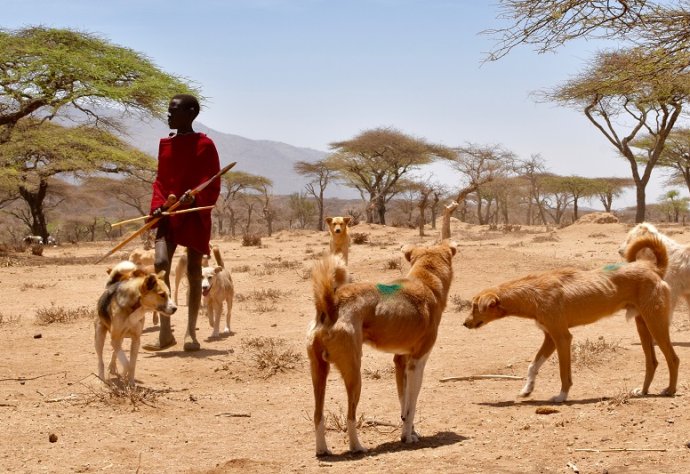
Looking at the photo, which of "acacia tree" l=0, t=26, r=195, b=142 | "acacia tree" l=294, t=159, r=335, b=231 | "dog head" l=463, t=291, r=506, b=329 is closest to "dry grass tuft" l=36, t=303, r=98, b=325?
"dog head" l=463, t=291, r=506, b=329

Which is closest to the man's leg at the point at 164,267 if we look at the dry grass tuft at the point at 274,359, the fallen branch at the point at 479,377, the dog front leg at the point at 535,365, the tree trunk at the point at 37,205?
the dry grass tuft at the point at 274,359

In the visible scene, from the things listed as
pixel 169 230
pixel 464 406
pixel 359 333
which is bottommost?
pixel 464 406

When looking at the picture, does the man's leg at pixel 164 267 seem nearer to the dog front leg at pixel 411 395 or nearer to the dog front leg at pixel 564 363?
the dog front leg at pixel 411 395

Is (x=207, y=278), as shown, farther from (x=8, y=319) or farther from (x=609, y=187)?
(x=609, y=187)

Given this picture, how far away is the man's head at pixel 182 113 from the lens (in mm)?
8195

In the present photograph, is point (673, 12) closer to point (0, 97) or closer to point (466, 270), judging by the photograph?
point (466, 270)

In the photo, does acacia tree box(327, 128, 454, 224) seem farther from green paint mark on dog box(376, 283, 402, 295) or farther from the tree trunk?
green paint mark on dog box(376, 283, 402, 295)

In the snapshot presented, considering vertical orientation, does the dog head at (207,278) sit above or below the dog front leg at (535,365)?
above

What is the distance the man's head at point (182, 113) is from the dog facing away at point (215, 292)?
194cm

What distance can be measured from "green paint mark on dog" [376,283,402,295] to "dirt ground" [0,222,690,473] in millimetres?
958

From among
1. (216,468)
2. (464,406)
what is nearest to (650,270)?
(464,406)

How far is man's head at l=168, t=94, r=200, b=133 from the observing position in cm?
820

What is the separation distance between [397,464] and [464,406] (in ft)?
5.45

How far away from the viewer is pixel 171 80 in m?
25.8
